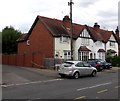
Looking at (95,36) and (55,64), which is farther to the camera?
(95,36)

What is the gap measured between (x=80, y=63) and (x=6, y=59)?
81.6ft

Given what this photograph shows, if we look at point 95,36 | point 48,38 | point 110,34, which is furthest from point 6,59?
point 110,34

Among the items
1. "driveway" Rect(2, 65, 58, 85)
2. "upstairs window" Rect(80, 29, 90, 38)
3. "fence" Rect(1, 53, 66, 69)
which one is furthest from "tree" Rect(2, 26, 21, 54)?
"driveway" Rect(2, 65, 58, 85)

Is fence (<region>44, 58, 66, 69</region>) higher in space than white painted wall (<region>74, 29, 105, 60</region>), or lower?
lower

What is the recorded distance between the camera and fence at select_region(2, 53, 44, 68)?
3782 centimetres

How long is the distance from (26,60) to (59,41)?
661cm

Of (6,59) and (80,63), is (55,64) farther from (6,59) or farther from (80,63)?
(6,59)

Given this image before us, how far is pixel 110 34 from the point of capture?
6109cm

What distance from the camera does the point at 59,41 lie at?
4509 centimetres

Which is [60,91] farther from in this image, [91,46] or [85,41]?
[91,46]

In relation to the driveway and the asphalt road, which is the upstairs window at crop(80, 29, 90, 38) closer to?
the driveway

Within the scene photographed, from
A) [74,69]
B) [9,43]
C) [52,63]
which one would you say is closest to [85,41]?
[52,63]

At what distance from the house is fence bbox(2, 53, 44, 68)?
11.7 feet

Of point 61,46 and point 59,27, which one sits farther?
point 59,27
